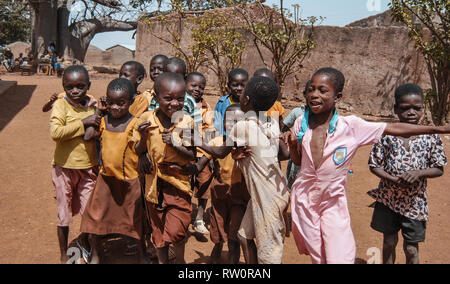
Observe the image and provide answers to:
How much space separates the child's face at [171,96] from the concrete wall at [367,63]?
8289 mm

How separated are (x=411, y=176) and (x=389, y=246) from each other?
1.98 ft

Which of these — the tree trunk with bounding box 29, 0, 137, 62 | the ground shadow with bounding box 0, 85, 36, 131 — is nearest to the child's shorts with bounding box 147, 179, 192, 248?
the ground shadow with bounding box 0, 85, 36, 131

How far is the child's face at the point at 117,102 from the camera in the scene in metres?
2.80

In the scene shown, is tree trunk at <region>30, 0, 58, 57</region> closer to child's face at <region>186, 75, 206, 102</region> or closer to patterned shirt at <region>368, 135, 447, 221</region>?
child's face at <region>186, 75, 206, 102</region>

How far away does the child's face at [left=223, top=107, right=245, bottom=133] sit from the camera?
2.61 meters

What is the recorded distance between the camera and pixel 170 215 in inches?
105

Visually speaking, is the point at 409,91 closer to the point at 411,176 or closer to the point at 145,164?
the point at 411,176

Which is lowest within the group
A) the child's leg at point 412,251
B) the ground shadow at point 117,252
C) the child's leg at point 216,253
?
the ground shadow at point 117,252

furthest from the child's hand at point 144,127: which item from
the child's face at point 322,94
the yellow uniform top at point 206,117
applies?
the child's face at point 322,94

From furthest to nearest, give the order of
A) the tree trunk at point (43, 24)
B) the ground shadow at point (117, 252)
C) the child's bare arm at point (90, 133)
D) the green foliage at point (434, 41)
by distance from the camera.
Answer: the tree trunk at point (43, 24) → the green foliage at point (434, 41) → the ground shadow at point (117, 252) → the child's bare arm at point (90, 133)

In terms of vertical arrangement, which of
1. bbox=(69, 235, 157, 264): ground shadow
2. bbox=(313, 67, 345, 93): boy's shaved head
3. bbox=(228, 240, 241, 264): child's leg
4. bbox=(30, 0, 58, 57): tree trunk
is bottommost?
bbox=(69, 235, 157, 264): ground shadow

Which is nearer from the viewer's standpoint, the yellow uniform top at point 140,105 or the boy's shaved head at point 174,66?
the yellow uniform top at point 140,105

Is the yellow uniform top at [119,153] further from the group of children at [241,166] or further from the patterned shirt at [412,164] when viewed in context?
the patterned shirt at [412,164]

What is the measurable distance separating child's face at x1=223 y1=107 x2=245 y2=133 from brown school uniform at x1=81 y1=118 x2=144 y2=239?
73 cm
